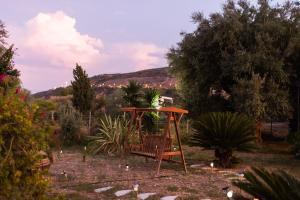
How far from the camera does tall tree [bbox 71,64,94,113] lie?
2134 centimetres

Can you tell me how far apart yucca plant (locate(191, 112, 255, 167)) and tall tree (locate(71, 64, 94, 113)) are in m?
10.3

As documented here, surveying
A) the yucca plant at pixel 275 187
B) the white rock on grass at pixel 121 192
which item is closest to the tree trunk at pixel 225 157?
the white rock on grass at pixel 121 192

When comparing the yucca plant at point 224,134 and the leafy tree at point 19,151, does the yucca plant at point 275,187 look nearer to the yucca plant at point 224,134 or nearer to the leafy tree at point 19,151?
the leafy tree at point 19,151

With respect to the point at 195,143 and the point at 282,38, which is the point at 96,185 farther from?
the point at 282,38

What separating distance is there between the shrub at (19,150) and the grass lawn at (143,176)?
2934 mm

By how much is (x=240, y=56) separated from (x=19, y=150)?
1595 cm

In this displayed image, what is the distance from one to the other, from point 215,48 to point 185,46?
1313mm

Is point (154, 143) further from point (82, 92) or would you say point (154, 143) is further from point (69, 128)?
point (82, 92)

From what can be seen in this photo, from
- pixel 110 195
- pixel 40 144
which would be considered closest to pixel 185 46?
pixel 110 195

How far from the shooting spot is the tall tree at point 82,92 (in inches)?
840

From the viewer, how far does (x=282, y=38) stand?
1966cm

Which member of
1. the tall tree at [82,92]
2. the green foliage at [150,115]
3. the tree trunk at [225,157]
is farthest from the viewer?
the tall tree at [82,92]

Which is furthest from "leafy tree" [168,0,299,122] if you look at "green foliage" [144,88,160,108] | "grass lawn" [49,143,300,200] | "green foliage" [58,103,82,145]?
"green foliage" [58,103,82,145]

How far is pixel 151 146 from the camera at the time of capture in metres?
11.5
